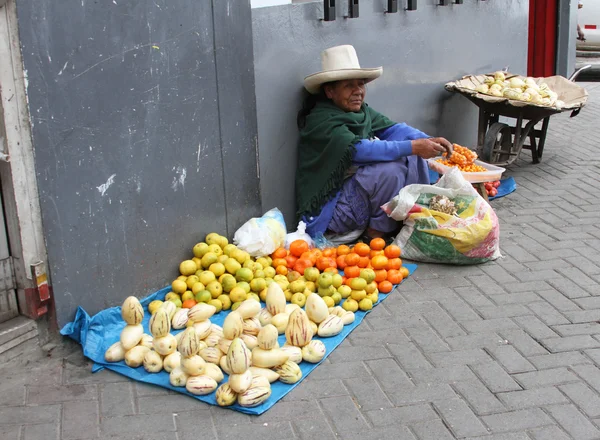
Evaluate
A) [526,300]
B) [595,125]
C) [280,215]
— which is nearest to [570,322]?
[526,300]

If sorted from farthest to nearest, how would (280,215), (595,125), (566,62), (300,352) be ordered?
(566,62)
(595,125)
(280,215)
(300,352)

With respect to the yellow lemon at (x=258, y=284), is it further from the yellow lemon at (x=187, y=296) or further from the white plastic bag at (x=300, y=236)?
the white plastic bag at (x=300, y=236)

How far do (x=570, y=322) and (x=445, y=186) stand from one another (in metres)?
1.40

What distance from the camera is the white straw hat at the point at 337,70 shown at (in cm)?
505

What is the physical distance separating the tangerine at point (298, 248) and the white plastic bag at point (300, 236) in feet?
0.43

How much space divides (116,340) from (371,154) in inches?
85.4

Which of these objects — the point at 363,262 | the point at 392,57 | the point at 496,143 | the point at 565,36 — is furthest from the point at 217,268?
the point at 565,36

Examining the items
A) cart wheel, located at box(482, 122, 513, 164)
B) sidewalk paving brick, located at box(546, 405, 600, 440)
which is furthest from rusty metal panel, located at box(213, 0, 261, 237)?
cart wheel, located at box(482, 122, 513, 164)

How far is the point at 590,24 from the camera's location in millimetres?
15453

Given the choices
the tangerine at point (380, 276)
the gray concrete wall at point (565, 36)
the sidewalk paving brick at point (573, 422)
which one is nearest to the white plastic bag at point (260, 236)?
the tangerine at point (380, 276)

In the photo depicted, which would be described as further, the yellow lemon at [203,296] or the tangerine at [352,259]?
the tangerine at [352,259]

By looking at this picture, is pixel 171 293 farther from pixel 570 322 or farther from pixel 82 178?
pixel 570 322

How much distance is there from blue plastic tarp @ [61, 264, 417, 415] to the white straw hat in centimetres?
167

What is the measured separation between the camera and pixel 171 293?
14.5 feet
